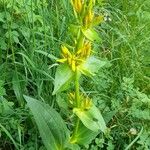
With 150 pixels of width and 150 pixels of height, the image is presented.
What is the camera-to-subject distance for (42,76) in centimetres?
212

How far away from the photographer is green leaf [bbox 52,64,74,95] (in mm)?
1543

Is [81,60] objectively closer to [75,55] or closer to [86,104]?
[75,55]

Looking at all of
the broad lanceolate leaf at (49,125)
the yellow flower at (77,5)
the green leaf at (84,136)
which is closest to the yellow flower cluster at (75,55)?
the yellow flower at (77,5)

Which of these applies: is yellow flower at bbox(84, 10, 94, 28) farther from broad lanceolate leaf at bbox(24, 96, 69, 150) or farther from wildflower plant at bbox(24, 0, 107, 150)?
broad lanceolate leaf at bbox(24, 96, 69, 150)

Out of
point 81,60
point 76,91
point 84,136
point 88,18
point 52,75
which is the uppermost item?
point 88,18

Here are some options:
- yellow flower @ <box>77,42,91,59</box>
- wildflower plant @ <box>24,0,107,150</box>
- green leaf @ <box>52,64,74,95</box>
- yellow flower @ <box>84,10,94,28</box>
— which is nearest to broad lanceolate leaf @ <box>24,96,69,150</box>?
wildflower plant @ <box>24,0,107,150</box>

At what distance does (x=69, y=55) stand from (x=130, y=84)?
71 cm

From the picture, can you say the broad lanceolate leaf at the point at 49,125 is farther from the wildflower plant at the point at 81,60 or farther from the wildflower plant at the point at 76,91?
the wildflower plant at the point at 81,60

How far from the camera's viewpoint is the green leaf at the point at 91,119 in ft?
5.48

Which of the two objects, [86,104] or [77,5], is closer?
[77,5]

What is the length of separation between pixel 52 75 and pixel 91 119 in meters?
0.54

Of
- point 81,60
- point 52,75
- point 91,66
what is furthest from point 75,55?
point 52,75

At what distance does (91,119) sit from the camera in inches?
66.7

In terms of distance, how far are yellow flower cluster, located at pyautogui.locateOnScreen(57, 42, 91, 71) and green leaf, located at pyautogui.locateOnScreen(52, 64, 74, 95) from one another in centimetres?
3
